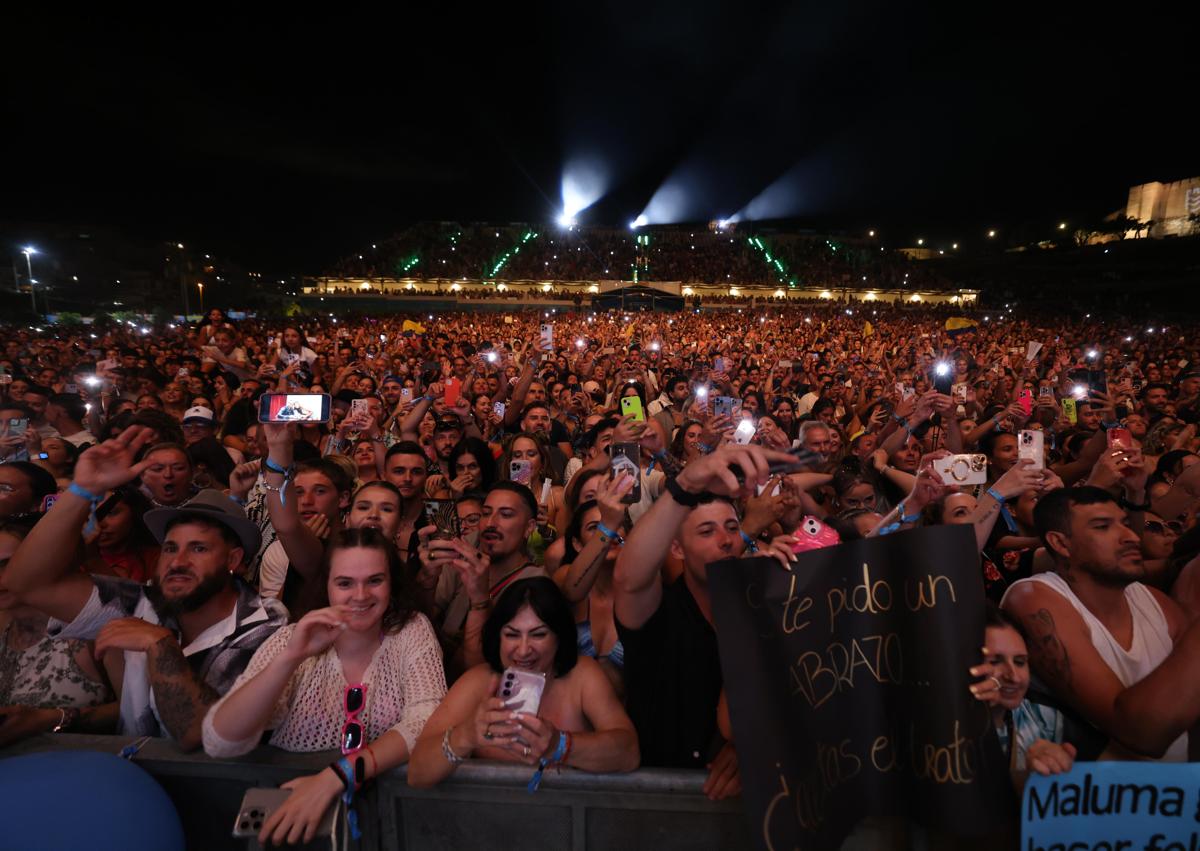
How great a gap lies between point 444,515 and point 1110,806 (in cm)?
323

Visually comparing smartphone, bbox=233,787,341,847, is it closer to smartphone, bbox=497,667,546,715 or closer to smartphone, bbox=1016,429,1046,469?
smartphone, bbox=497,667,546,715

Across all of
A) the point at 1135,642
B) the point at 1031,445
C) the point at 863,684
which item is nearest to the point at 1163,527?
the point at 1031,445

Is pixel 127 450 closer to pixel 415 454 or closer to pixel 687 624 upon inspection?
pixel 415 454

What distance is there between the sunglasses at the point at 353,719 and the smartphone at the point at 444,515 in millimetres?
1502

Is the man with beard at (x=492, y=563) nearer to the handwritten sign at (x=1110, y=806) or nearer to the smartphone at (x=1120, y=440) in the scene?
the handwritten sign at (x=1110, y=806)

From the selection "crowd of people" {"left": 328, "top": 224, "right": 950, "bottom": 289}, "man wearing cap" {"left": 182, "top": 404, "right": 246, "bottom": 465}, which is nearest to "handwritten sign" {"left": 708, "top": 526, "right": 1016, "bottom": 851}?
"man wearing cap" {"left": 182, "top": 404, "right": 246, "bottom": 465}

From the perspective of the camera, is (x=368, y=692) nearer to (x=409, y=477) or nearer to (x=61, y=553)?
(x=61, y=553)

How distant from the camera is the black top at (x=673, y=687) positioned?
212cm

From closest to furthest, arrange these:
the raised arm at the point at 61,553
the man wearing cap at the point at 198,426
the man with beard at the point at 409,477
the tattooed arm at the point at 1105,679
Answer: the tattooed arm at the point at 1105,679
the raised arm at the point at 61,553
the man with beard at the point at 409,477
the man wearing cap at the point at 198,426

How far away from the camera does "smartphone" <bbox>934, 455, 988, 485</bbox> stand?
3193mm

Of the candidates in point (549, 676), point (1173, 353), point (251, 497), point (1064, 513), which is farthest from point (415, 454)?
point (1173, 353)

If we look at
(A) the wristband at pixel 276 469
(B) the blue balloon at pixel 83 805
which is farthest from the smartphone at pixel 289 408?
(B) the blue balloon at pixel 83 805

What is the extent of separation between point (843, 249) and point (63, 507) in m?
64.1

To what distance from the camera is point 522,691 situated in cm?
163
